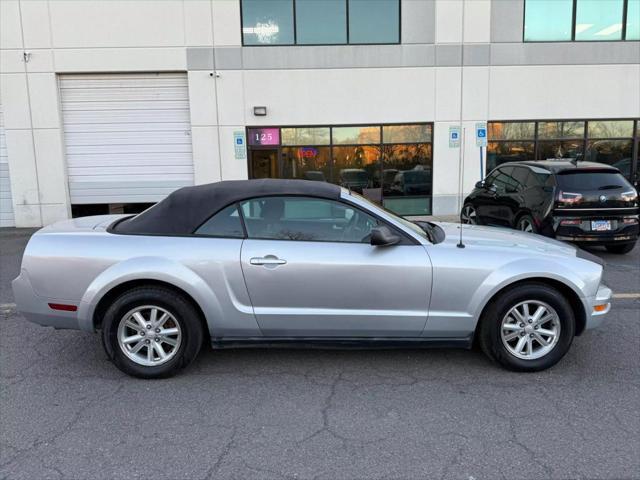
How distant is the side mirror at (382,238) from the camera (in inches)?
147

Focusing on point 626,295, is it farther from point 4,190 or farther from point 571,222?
point 4,190

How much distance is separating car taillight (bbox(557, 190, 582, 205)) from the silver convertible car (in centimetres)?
410

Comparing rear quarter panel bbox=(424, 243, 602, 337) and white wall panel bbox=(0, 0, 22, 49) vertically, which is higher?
white wall panel bbox=(0, 0, 22, 49)

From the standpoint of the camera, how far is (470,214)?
35.2ft

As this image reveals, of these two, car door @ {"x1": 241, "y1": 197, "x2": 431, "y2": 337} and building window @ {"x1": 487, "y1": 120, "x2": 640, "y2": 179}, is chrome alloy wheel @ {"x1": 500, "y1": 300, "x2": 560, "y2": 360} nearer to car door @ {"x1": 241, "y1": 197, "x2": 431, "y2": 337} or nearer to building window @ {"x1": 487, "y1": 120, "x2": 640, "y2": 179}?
car door @ {"x1": 241, "y1": 197, "x2": 431, "y2": 337}

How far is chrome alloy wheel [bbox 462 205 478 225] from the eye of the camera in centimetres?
1046

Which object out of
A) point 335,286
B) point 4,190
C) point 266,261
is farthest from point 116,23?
point 335,286

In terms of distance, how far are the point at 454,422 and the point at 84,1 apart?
1350 centimetres

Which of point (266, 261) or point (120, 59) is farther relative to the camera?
point (120, 59)

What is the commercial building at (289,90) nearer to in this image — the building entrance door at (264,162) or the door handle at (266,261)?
the building entrance door at (264,162)

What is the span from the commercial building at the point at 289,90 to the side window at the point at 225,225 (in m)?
9.57

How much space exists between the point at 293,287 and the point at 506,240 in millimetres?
1905

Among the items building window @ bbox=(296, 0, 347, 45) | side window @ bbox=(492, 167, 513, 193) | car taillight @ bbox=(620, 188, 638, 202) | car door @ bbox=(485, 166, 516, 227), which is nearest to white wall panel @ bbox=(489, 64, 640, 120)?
building window @ bbox=(296, 0, 347, 45)

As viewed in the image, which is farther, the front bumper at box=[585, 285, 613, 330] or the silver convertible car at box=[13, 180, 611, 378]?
the front bumper at box=[585, 285, 613, 330]
